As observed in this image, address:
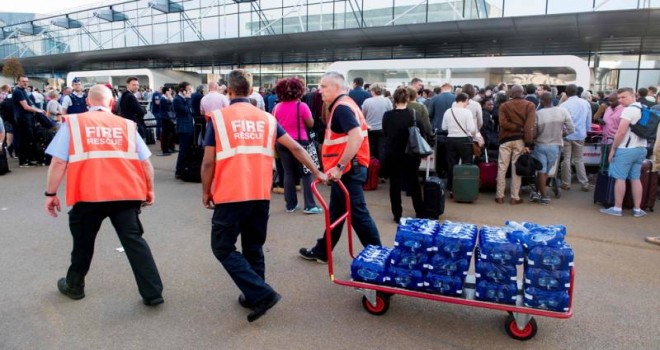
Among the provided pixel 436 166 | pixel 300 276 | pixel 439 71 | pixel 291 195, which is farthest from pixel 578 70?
pixel 300 276

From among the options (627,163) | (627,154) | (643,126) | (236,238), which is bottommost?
(236,238)

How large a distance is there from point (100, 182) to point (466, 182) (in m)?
5.24

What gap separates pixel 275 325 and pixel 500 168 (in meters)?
5.05

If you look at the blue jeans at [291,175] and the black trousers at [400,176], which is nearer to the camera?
the black trousers at [400,176]

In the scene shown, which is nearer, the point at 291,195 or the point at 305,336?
the point at 305,336

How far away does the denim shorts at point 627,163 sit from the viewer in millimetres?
6258

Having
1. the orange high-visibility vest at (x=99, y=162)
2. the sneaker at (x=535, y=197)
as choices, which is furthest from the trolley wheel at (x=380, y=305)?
the sneaker at (x=535, y=197)

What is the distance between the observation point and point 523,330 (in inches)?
128

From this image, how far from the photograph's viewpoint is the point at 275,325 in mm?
3439

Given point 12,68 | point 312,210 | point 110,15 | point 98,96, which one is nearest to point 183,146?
point 312,210

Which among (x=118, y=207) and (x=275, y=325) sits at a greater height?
(x=118, y=207)

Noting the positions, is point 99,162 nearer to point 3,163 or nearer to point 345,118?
point 345,118

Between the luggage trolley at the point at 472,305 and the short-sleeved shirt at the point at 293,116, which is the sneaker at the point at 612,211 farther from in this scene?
the short-sleeved shirt at the point at 293,116

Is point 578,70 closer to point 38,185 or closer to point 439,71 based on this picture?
point 439,71
